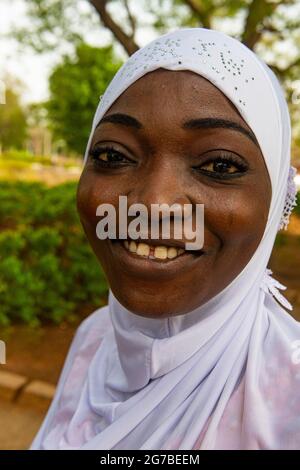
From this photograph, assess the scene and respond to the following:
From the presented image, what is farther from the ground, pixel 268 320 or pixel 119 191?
pixel 119 191

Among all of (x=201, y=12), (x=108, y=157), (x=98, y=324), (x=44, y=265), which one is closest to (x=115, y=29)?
(x=201, y=12)

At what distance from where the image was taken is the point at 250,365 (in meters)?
1.14

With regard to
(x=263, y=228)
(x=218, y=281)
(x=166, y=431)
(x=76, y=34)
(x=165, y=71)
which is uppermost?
(x=76, y=34)

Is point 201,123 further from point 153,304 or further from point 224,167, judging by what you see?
point 153,304

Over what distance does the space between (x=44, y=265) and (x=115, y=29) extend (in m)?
3.28

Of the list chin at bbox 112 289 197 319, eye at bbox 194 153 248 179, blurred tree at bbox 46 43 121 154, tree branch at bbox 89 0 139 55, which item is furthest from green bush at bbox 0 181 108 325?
blurred tree at bbox 46 43 121 154

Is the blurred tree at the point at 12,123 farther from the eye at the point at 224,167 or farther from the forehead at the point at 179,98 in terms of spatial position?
the eye at the point at 224,167

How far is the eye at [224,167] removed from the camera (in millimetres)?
1066

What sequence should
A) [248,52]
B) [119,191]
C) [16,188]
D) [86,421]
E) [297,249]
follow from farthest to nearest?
1. [297,249]
2. [16,188]
3. [86,421]
4. [248,52]
5. [119,191]

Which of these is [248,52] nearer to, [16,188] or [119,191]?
[119,191]

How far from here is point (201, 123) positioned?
3.44ft

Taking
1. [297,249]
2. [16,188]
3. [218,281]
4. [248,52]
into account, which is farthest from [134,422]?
[297,249]

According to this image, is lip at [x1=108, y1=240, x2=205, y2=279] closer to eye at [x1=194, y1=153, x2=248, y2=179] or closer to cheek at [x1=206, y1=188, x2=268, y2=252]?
cheek at [x1=206, y1=188, x2=268, y2=252]

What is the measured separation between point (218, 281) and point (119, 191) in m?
0.33
